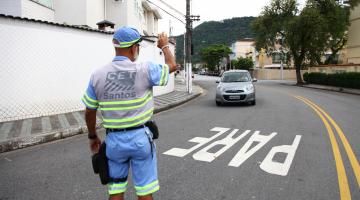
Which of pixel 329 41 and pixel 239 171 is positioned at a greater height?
pixel 329 41

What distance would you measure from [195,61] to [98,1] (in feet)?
560

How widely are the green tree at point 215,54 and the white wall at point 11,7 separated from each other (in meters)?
91.0

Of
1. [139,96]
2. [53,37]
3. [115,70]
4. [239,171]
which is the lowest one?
[239,171]

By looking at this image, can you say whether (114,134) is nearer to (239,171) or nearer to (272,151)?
(239,171)

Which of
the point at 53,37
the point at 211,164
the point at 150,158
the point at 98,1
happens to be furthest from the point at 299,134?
the point at 98,1

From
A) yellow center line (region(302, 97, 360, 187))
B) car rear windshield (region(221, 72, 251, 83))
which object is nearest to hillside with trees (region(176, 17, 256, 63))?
car rear windshield (region(221, 72, 251, 83))

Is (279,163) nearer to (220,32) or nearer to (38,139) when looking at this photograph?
(38,139)

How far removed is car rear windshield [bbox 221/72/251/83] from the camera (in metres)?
15.4

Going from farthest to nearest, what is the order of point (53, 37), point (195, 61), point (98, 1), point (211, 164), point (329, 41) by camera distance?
point (195, 61)
point (329, 41)
point (98, 1)
point (53, 37)
point (211, 164)

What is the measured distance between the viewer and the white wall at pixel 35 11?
14508 millimetres

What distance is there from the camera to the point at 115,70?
2.70 m

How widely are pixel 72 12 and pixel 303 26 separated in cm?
2548

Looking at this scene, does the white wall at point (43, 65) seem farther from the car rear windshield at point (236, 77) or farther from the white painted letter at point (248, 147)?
the white painted letter at point (248, 147)

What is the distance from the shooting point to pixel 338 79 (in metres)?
28.6
